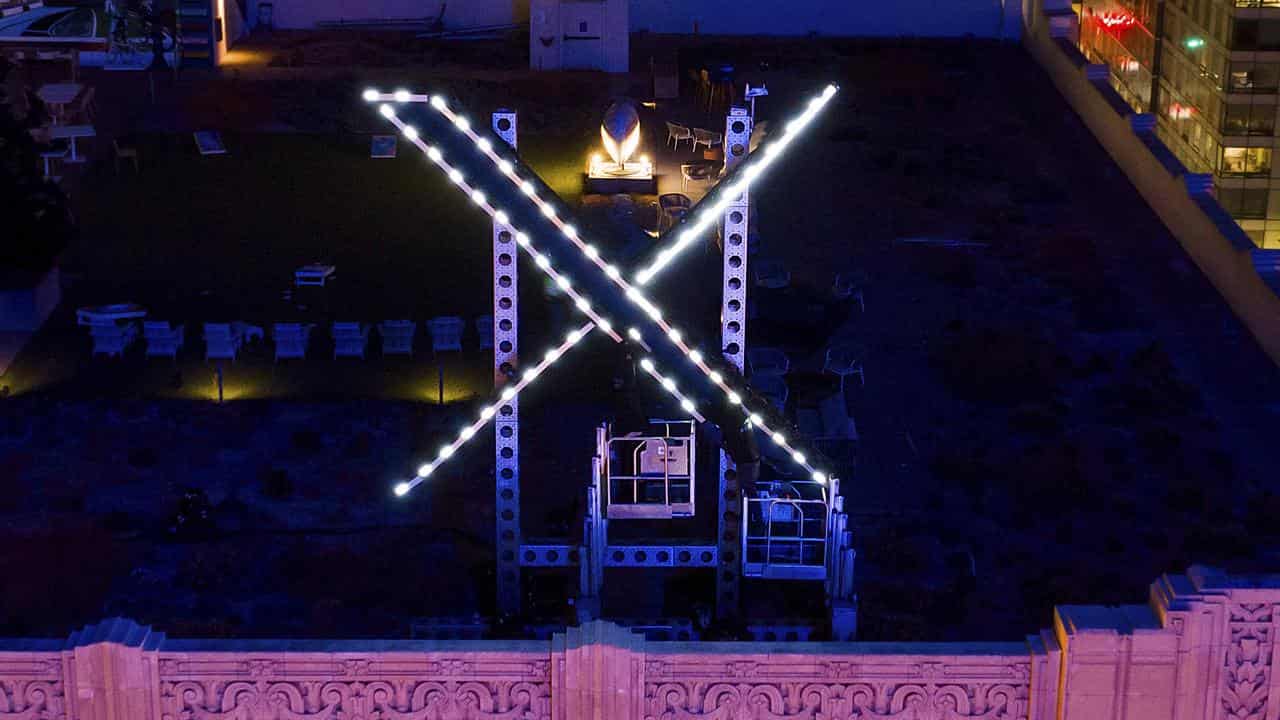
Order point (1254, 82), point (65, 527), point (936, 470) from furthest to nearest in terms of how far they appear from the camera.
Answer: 1. point (1254, 82)
2. point (936, 470)
3. point (65, 527)

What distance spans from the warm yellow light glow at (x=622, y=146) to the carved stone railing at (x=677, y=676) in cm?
2700

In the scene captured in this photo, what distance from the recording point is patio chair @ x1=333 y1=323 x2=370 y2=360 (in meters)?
36.2

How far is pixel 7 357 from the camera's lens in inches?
1425

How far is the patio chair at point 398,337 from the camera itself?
3628 centimetres

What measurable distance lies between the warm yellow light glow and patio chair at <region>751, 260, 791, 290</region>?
739 cm

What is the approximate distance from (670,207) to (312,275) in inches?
304

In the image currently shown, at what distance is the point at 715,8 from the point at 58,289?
26.5m

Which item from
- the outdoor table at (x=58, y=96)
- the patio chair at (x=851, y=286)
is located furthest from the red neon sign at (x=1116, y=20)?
the outdoor table at (x=58, y=96)

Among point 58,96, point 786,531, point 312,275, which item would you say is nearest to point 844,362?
point 786,531

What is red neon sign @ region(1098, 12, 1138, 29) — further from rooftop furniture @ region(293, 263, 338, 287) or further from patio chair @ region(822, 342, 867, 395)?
rooftop furniture @ region(293, 263, 338, 287)

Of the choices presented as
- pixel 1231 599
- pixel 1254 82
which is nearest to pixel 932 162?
pixel 1254 82

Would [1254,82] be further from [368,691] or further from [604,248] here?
Answer: [368,691]

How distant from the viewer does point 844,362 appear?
3500 cm

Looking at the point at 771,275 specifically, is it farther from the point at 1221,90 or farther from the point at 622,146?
the point at 1221,90
